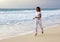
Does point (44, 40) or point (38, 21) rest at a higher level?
point (38, 21)

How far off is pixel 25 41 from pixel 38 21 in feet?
4.24

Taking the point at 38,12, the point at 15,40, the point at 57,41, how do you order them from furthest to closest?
the point at 38,12
the point at 15,40
the point at 57,41

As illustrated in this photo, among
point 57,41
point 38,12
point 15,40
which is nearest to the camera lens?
point 57,41

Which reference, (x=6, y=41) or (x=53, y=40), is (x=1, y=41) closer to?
(x=6, y=41)

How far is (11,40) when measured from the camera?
24.5 ft

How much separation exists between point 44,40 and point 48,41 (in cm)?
24

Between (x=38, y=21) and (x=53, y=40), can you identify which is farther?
(x=38, y=21)

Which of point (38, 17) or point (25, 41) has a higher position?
point (38, 17)

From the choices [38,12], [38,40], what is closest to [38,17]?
[38,12]

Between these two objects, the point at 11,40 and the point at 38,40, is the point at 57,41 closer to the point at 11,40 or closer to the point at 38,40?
the point at 38,40

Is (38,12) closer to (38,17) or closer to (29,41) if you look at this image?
(38,17)

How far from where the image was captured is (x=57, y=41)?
697 centimetres

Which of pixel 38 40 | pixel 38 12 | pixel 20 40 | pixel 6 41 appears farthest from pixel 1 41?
pixel 38 12

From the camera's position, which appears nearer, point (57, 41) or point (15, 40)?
point (57, 41)
